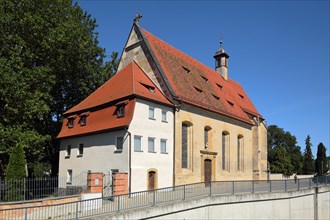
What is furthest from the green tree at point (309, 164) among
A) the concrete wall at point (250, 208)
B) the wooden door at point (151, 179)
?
the wooden door at point (151, 179)

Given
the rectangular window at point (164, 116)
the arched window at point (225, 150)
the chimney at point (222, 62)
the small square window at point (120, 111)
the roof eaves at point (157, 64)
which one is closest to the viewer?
the small square window at point (120, 111)

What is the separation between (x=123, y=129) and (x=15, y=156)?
6.63 meters

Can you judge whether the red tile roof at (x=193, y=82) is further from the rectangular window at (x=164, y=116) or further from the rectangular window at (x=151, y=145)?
the rectangular window at (x=151, y=145)

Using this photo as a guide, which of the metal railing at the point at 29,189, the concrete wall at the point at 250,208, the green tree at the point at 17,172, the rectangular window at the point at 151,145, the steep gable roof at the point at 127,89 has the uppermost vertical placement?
the steep gable roof at the point at 127,89

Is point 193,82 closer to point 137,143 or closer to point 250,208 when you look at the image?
point 137,143

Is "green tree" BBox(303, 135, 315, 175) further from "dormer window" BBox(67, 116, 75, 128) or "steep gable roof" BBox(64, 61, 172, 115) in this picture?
"dormer window" BBox(67, 116, 75, 128)

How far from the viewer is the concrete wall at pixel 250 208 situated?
15.4 metres

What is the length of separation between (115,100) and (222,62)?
22016mm

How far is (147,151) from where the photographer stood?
23.0m

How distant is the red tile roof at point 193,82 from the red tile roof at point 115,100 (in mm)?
1745

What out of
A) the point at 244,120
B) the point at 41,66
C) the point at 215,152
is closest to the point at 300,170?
the point at 244,120

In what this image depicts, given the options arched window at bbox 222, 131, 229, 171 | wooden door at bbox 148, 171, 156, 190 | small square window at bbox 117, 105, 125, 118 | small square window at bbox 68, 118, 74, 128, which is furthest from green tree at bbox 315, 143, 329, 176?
small square window at bbox 117, 105, 125, 118

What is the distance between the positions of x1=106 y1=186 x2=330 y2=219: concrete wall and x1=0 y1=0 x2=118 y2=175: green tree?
41.1 feet

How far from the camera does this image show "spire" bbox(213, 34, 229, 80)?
4239cm
